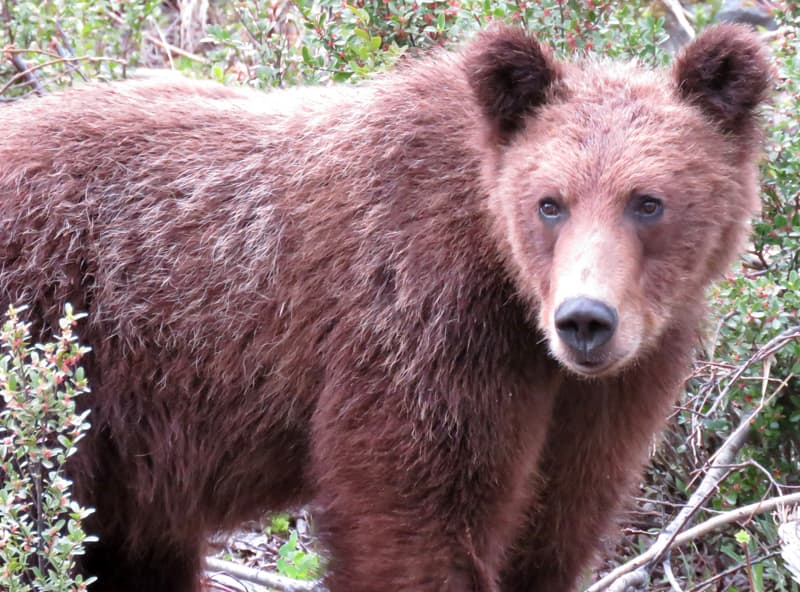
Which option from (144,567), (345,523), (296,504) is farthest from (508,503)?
(144,567)

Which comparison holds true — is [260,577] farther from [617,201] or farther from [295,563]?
[617,201]

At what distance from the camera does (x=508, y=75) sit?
4863 mm

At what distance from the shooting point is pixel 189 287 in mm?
5453

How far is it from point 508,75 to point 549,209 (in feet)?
1.93

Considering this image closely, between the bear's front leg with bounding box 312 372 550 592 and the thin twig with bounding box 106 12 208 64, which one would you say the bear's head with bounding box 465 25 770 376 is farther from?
the thin twig with bounding box 106 12 208 64

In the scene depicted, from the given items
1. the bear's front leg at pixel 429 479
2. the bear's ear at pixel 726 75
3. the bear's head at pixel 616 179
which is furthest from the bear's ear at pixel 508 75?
the bear's front leg at pixel 429 479

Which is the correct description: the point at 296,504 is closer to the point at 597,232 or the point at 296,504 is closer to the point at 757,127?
the point at 597,232

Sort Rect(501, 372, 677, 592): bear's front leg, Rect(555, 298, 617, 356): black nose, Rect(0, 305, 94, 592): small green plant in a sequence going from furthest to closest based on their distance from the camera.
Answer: Rect(501, 372, 677, 592): bear's front leg < Rect(0, 305, 94, 592): small green plant < Rect(555, 298, 617, 356): black nose

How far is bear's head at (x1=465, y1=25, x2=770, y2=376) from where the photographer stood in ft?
14.6

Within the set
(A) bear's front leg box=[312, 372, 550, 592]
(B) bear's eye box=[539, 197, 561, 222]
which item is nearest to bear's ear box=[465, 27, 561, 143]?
(B) bear's eye box=[539, 197, 561, 222]

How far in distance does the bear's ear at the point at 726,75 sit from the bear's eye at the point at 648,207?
520 millimetres

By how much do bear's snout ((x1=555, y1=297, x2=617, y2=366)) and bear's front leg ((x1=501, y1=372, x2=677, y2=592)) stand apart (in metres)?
0.81

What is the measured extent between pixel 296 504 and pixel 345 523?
2.44 feet

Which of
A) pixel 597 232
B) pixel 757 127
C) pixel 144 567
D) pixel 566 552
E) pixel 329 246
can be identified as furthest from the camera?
pixel 144 567
